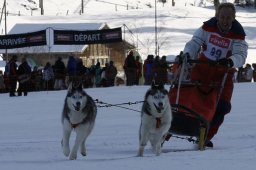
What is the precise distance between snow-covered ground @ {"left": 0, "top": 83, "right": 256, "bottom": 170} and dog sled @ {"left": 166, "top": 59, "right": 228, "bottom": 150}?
0.93 feet

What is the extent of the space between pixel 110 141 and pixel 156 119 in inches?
89.2

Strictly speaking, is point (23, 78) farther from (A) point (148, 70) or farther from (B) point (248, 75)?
(B) point (248, 75)

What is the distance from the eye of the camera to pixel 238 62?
6148 millimetres

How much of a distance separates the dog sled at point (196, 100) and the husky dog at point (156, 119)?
232 mm

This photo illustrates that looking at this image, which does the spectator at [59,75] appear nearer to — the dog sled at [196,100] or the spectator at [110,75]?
the spectator at [110,75]

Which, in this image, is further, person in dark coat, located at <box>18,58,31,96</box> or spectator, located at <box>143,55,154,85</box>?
spectator, located at <box>143,55,154,85</box>

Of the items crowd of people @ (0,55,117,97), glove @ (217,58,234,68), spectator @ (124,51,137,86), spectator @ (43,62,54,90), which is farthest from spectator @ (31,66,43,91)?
glove @ (217,58,234,68)

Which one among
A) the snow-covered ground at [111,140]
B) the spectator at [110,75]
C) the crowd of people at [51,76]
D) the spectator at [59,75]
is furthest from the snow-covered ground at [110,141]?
the spectator at [110,75]

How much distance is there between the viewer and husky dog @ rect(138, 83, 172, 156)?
6051mm

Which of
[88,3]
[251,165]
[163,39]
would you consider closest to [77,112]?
[251,165]

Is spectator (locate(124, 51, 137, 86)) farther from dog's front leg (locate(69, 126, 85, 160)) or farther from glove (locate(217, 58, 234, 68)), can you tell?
glove (locate(217, 58, 234, 68))

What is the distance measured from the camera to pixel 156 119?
20.0ft

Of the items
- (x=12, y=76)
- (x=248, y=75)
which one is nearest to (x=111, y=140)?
(x=12, y=76)

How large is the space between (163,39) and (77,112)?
125 ft
